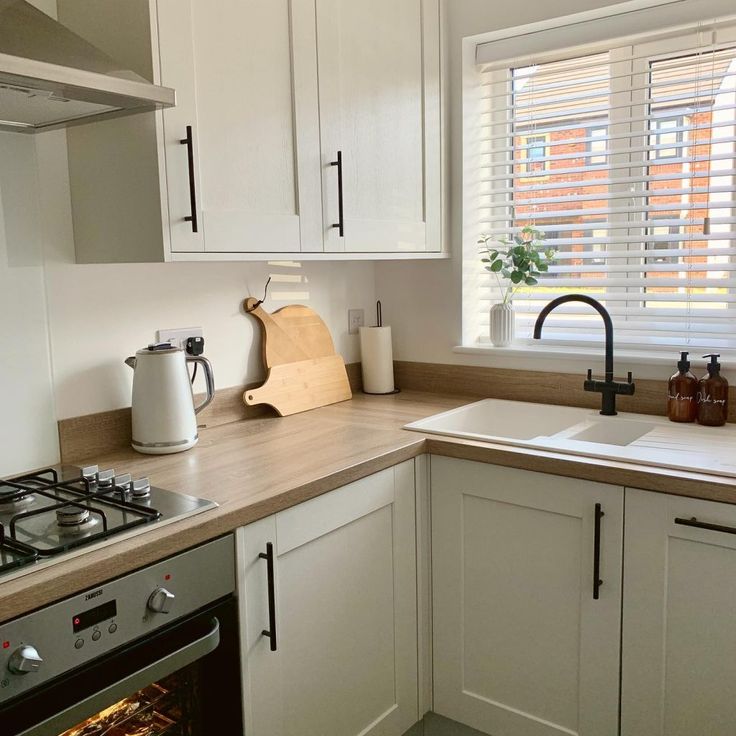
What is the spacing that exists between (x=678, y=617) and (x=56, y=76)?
1609 millimetres

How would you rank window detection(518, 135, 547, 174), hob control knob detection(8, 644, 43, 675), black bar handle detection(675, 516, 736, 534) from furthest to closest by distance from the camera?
window detection(518, 135, 547, 174)
black bar handle detection(675, 516, 736, 534)
hob control knob detection(8, 644, 43, 675)

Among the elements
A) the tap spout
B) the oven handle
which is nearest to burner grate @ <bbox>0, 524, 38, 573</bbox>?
the oven handle

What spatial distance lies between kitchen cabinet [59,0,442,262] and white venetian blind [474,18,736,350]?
1.28 feet

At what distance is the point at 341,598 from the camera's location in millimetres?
1766

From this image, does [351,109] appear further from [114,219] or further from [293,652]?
[293,652]

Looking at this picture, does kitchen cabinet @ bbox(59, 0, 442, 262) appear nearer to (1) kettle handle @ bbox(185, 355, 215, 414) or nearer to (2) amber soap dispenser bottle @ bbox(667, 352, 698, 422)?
(1) kettle handle @ bbox(185, 355, 215, 414)

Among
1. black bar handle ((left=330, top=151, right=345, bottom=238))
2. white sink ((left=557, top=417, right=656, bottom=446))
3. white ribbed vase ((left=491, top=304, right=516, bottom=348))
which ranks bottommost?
white sink ((left=557, top=417, right=656, bottom=446))

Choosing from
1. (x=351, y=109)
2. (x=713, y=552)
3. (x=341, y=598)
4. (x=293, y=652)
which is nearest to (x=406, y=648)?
(x=341, y=598)

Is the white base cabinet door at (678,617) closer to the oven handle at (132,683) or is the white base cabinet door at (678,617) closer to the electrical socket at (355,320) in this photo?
the oven handle at (132,683)

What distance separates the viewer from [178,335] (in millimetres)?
2084

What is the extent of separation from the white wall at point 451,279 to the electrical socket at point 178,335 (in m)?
0.83

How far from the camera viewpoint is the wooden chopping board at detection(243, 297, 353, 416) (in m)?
2.30

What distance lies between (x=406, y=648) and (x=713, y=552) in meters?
0.81

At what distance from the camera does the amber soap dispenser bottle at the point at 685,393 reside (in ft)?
6.85
